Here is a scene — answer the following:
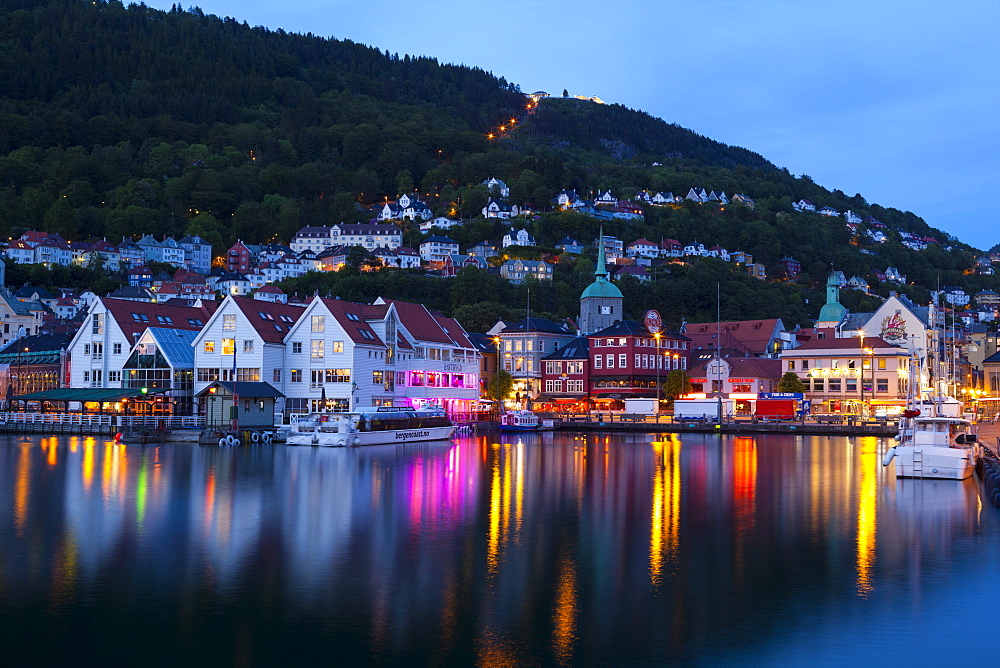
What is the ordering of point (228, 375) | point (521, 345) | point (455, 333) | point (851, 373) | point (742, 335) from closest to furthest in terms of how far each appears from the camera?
point (228, 375) < point (455, 333) < point (851, 373) < point (521, 345) < point (742, 335)

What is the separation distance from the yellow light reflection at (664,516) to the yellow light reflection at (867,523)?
14.6 ft

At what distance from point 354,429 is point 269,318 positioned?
18.8 meters

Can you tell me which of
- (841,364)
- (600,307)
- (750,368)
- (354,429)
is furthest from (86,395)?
(600,307)

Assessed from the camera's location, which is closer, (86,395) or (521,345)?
(86,395)

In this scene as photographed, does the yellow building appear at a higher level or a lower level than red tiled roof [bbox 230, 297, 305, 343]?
lower

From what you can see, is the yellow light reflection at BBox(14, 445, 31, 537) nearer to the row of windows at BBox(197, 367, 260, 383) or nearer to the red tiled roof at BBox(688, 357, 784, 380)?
the row of windows at BBox(197, 367, 260, 383)

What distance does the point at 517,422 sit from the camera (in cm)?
8500

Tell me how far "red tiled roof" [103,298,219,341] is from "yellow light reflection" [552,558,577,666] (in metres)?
65.5

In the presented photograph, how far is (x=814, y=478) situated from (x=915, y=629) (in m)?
27.1

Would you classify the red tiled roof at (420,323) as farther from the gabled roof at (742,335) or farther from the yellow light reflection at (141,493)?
the gabled roof at (742,335)

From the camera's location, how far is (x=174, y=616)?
774 inches

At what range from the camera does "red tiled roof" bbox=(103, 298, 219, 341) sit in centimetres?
8150

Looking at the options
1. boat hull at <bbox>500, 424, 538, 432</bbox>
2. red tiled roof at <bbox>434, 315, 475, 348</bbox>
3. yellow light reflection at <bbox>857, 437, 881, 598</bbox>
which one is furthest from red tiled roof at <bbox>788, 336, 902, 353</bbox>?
yellow light reflection at <bbox>857, 437, 881, 598</bbox>

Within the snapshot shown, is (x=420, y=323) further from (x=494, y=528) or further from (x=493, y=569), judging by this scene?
(x=493, y=569)
